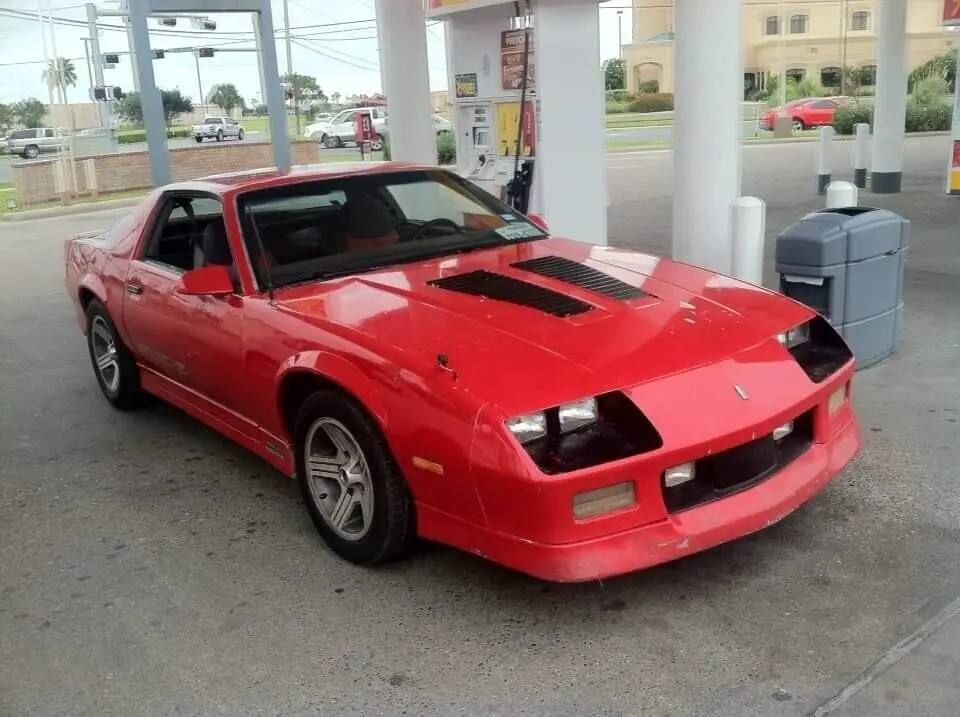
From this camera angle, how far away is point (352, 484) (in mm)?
3664

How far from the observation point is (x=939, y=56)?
47.4 m

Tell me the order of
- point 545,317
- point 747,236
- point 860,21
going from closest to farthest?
point 545,317 < point 747,236 < point 860,21

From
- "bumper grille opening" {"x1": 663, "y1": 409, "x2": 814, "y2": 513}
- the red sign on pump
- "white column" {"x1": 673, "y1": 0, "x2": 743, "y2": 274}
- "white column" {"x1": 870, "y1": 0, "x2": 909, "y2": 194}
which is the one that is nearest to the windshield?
"bumper grille opening" {"x1": 663, "y1": 409, "x2": 814, "y2": 513}

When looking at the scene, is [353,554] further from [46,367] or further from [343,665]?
[46,367]

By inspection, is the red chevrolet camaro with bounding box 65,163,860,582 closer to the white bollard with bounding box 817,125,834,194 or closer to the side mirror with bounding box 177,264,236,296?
the side mirror with bounding box 177,264,236,296

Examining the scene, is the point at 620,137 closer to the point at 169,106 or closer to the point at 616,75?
the point at 169,106

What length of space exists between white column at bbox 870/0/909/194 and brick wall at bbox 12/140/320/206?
12.4 m

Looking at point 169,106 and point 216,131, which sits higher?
point 169,106

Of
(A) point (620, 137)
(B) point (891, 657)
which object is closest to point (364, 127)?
(A) point (620, 137)

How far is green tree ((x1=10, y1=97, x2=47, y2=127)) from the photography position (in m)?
43.1

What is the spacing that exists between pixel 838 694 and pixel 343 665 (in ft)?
4.96

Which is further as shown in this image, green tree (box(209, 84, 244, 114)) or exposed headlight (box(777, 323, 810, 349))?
green tree (box(209, 84, 244, 114))

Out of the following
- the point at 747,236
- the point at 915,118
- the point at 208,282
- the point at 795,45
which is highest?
the point at 795,45

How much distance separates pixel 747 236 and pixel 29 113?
44358 millimetres
